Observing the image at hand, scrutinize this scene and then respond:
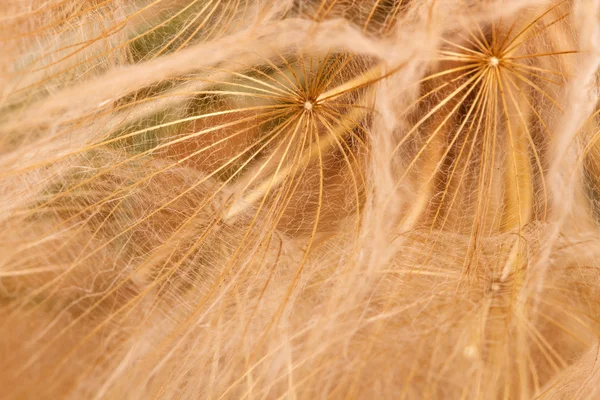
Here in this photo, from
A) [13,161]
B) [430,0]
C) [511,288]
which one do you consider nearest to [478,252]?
[511,288]

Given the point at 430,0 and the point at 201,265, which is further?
the point at 201,265

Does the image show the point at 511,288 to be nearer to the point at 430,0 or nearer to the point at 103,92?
the point at 430,0

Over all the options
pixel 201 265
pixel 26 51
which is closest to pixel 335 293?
pixel 201 265

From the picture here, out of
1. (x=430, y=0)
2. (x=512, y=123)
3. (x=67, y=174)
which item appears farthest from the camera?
(x=512, y=123)

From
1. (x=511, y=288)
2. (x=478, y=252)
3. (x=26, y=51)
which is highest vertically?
(x=26, y=51)

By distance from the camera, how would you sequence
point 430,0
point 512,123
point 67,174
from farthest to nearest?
1. point 512,123
2. point 67,174
3. point 430,0

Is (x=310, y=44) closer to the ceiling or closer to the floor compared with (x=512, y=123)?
closer to the ceiling
